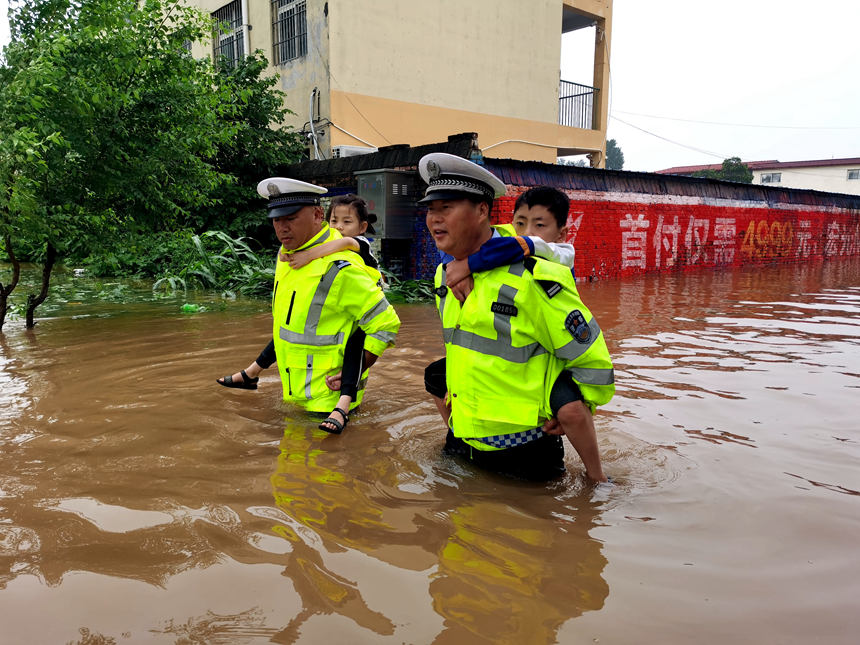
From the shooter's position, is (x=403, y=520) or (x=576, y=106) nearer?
(x=403, y=520)

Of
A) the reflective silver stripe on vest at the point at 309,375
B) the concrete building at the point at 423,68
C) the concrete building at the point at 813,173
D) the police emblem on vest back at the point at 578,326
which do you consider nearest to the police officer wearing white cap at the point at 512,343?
the police emblem on vest back at the point at 578,326

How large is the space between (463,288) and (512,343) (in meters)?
0.34

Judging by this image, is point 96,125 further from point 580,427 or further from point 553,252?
point 580,427

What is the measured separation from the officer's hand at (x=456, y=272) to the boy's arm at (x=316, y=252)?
3.53 ft

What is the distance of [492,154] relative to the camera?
17547 mm

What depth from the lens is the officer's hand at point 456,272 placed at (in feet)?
8.86

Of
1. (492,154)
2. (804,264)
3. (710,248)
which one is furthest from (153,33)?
(804,264)

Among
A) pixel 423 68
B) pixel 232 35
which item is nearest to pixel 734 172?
pixel 423 68

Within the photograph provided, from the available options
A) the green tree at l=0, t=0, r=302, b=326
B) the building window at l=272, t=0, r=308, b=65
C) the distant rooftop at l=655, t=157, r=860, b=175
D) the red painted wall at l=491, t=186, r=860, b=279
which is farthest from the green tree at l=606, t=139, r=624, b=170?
the green tree at l=0, t=0, r=302, b=326

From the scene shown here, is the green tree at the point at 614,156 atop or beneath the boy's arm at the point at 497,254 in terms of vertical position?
atop

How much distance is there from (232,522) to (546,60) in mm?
18696

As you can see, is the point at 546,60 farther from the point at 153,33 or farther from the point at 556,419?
the point at 556,419

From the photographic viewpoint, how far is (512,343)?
8.63 feet

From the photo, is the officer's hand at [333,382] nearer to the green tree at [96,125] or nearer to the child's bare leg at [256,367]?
the child's bare leg at [256,367]
